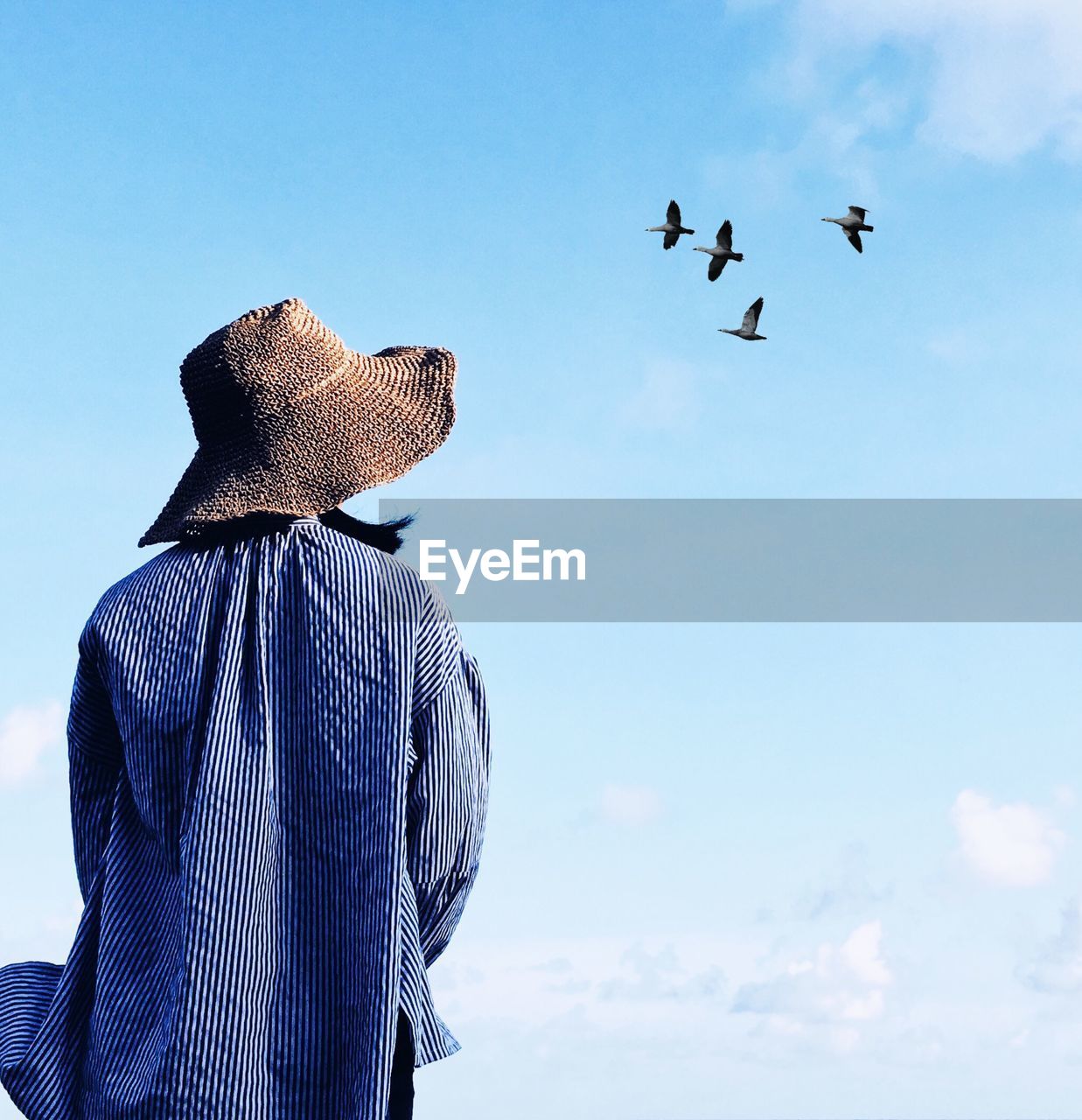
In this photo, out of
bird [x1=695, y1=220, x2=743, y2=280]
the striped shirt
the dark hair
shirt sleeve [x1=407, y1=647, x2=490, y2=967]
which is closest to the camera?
the striped shirt

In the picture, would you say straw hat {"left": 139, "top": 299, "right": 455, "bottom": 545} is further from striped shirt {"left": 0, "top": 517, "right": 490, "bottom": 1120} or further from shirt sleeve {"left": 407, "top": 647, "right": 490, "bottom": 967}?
shirt sleeve {"left": 407, "top": 647, "right": 490, "bottom": 967}

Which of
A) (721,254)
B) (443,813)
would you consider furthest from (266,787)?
(721,254)

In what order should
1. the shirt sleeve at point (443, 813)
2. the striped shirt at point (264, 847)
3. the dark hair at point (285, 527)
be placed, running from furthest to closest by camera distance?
the dark hair at point (285, 527), the shirt sleeve at point (443, 813), the striped shirt at point (264, 847)

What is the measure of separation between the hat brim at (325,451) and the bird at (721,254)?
3805mm

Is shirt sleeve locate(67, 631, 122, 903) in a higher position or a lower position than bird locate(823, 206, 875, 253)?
lower

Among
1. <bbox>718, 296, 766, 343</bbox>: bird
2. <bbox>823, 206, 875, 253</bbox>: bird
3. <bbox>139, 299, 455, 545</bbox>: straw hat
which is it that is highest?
<bbox>823, 206, 875, 253</bbox>: bird

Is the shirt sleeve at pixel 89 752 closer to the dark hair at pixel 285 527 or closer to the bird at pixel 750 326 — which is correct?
the dark hair at pixel 285 527

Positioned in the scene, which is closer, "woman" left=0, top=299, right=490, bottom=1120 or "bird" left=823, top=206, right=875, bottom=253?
"woman" left=0, top=299, right=490, bottom=1120

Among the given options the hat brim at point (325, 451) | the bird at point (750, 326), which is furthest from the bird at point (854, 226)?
the hat brim at point (325, 451)

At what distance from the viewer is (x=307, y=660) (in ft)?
10.5

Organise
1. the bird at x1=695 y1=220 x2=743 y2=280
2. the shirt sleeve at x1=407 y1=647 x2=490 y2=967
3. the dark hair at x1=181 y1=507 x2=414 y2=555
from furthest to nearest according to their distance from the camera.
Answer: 1. the bird at x1=695 y1=220 x2=743 y2=280
2. the dark hair at x1=181 y1=507 x2=414 y2=555
3. the shirt sleeve at x1=407 y1=647 x2=490 y2=967

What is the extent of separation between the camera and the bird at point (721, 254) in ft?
23.6

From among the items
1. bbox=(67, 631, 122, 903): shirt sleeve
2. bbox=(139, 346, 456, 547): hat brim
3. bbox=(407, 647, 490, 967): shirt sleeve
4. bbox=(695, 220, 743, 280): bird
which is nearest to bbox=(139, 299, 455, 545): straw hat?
bbox=(139, 346, 456, 547): hat brim

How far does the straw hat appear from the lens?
3406 mm
